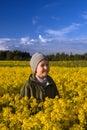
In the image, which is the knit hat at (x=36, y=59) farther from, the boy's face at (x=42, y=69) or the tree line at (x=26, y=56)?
the tree line at (x=26, y=56)

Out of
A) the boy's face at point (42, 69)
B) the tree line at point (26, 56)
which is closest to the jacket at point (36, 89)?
the boy's face at point (42, 69)

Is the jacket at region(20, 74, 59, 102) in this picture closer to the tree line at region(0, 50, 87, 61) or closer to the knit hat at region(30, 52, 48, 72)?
the knit hat at region(30, 52, 48, 72)

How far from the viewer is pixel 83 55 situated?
6334 cm

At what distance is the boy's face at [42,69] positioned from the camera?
660 centimetres

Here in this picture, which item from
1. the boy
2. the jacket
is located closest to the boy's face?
the boy

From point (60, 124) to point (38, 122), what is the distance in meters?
0.27

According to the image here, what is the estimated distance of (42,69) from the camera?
661cm

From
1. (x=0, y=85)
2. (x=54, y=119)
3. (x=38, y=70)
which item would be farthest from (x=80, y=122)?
(x=0, y=85)

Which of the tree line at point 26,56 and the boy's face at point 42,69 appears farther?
the tree line at point 26,56

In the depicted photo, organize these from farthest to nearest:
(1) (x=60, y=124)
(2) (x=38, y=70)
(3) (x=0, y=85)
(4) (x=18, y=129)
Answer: (3) (x=0, y=85)
(2) (x=38, y=70)
(4) (x=18, y=129)
(1) (x=60, y=124)

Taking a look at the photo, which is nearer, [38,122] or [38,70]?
[38,122]

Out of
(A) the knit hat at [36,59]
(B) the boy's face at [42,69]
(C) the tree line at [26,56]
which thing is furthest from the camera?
(C) the tree line at [26,56]

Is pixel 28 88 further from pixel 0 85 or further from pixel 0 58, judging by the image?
pixel 0 58

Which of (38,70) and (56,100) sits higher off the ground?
(38,70)
